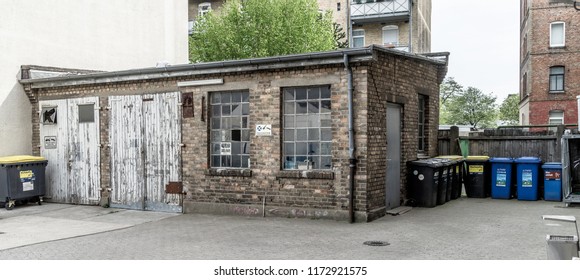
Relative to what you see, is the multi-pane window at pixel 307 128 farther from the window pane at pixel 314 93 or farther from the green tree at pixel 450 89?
the green tree at pixel 450 89

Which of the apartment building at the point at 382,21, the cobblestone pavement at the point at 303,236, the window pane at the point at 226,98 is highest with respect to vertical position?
the apartment building at the point at 382,21

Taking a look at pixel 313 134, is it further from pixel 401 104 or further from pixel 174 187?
pixel 174 187

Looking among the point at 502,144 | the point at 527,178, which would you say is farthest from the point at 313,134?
the point at 502,144

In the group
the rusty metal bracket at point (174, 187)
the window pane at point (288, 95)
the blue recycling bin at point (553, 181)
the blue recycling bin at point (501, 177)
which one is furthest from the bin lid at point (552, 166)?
the rusty metal bracket at point (174, 187)

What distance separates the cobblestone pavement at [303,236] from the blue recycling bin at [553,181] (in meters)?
0.68

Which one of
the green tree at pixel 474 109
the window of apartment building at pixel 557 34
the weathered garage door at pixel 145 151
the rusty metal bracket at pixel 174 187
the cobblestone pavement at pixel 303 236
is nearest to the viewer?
the cobblestone pavement at pixel 303 236

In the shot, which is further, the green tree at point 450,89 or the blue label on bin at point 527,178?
the green tree at point 450,89

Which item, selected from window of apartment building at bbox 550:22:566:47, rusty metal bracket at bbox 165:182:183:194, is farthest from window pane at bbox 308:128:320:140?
window of apartment building at bbox 550:22:566:47

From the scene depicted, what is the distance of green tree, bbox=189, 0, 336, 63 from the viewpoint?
27906 millimetres

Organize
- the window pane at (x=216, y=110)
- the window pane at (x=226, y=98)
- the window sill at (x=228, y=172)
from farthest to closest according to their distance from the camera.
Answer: the window pane at (x=216, y=110) → the window pane at (x=226, y=98) → the window sill at (x=228, y=172)

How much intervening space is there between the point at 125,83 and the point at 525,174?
1024 centimetres

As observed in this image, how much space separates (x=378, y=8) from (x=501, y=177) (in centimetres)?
2186

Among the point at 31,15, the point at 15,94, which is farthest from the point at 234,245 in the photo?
the point at 31,15

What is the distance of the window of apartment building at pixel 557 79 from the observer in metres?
34.0
